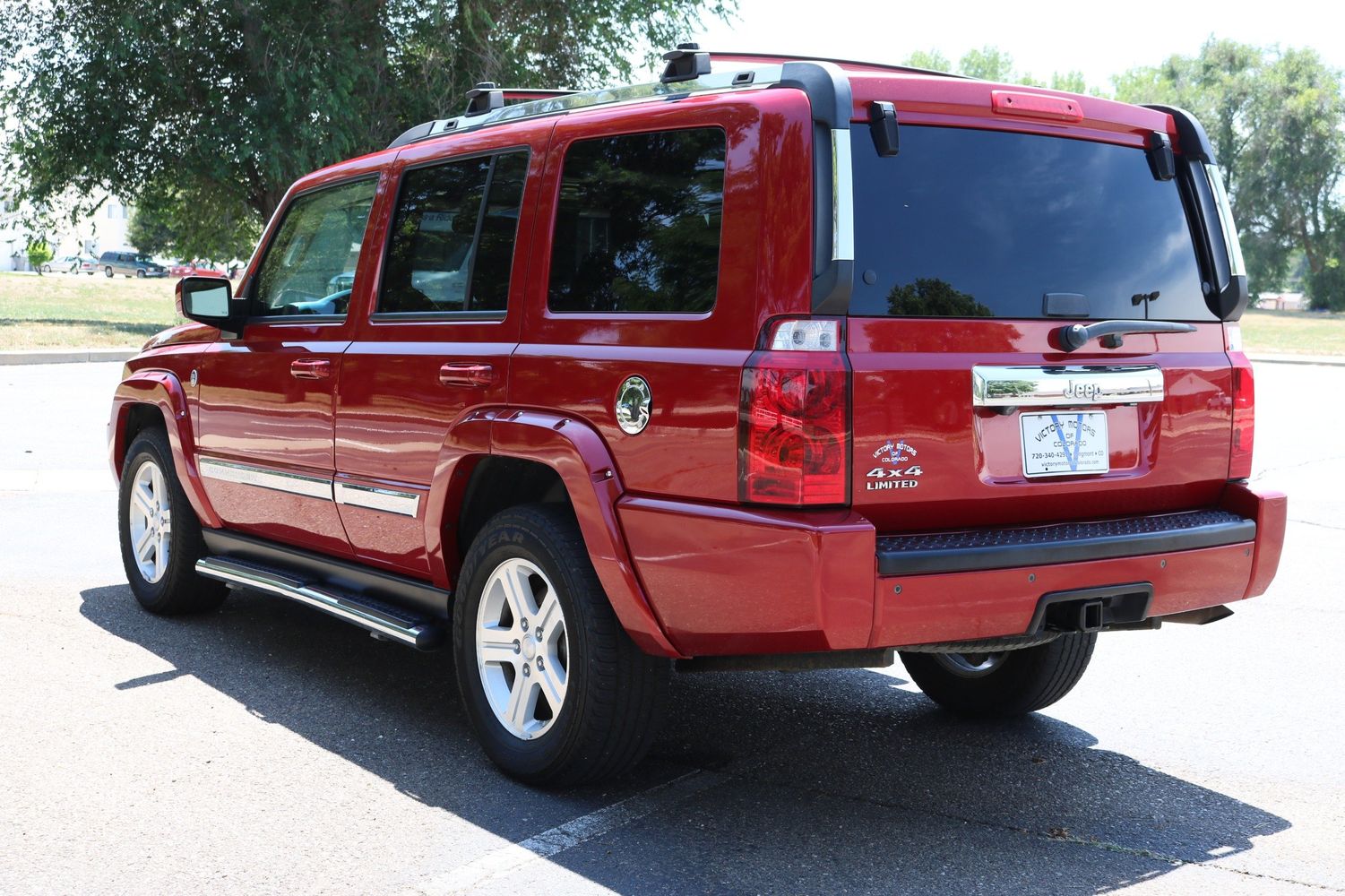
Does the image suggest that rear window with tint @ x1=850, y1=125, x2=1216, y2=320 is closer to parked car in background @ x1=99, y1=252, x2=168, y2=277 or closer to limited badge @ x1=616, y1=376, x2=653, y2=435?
limited badge @ x1=616, y1=376, x2=653, y2=435

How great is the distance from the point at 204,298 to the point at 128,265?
87.7m

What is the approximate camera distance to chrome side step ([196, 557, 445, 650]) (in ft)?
14.8

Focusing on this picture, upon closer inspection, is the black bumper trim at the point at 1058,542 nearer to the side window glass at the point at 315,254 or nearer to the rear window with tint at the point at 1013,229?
the rear window with tint at the point at 1013,229

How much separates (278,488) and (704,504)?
2445mm

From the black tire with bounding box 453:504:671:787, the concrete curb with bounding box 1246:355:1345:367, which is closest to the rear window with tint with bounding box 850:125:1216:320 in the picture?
the black tire with bounding box 453:504:671:787

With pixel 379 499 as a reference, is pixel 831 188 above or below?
above

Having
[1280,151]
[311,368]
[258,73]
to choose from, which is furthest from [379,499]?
[1280,151]

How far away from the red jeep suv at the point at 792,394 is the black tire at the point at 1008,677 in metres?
0.02

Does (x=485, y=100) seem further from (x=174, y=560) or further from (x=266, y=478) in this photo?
(x=174, y=560)

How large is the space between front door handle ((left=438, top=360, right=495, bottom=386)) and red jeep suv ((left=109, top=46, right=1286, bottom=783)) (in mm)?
17

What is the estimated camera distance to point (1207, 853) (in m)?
3.72

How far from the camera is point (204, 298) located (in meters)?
5.55

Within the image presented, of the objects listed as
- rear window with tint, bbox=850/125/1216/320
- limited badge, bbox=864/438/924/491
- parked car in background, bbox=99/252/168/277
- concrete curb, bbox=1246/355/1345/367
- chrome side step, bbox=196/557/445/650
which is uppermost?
parked car in background, bbox=99/252/168/277

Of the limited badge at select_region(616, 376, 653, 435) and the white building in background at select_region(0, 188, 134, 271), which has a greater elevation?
the white building in background at select_region(0, 188, 134, 271)
